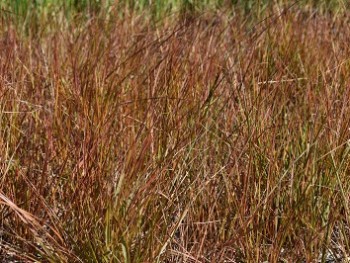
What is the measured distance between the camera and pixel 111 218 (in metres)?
2.10

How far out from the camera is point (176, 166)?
2.36m

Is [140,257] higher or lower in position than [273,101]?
lower

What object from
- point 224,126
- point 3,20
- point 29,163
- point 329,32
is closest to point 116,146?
point 29,163

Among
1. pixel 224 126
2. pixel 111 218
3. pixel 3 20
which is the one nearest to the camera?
pixel 111 218

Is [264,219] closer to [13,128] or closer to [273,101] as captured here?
[273,101]

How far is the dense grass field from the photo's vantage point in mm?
2158

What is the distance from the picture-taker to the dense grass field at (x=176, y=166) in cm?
216

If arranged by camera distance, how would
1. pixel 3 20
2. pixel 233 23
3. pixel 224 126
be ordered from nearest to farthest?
pixel 224 126 < pixel 3 20 < pixel 233 23

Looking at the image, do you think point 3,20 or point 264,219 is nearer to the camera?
point 264,219

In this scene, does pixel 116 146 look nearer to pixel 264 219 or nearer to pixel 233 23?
pixel 264 219

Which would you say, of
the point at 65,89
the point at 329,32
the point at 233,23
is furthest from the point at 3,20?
the point at 329,32

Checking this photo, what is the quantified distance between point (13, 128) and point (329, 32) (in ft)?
5.59

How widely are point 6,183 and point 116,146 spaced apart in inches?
13.6

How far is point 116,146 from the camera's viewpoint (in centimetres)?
255
